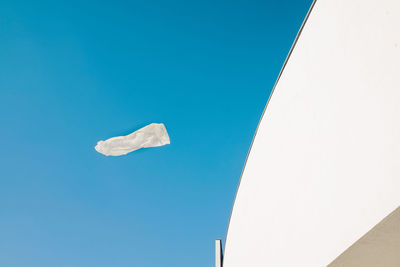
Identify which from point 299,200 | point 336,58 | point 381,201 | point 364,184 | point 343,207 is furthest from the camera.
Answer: point 299,200

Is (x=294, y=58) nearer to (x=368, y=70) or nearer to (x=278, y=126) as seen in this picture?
(x=278, y=126)

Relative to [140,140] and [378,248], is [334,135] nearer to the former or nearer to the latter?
[378,248]

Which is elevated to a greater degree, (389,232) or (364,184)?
(364,184)

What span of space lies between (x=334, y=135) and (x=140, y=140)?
2757 millimetres

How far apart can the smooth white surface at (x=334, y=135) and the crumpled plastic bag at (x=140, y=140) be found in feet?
5.76

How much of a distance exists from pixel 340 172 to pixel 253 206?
5.57ft

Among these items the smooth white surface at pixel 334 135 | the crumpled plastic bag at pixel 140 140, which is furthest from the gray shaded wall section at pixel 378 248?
the crumpled plastic bag at pixel 140 140

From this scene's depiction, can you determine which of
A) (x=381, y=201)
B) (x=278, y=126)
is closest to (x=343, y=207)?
(x=381, y=201)

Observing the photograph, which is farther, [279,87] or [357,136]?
[279,87]

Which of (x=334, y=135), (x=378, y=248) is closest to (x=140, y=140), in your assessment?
(x=334, y=135)

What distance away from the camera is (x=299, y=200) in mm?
1842

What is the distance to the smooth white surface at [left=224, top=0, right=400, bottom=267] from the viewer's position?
1.11 m

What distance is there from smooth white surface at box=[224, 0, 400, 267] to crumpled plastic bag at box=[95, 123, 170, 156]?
1755 millimetres

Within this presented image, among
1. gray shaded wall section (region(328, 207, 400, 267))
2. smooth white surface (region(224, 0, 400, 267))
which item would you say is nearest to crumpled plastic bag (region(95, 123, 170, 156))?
smooth white surface (region(224, 0, 400, 267))
